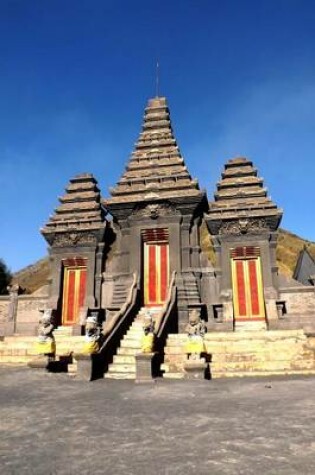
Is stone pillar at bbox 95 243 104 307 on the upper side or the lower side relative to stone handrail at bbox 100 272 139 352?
upper

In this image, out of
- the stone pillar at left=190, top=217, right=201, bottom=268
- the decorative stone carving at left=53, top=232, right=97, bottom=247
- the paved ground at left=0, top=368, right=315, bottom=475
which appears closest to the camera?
the paved ground at left=0, top=368, right=315, bottom=475

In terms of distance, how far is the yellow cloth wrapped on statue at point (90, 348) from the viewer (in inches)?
440

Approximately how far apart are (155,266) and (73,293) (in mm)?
4389

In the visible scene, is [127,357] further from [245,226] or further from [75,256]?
[245,226]

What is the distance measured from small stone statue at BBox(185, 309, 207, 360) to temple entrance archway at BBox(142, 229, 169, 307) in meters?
7.25

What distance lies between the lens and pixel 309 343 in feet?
42.4

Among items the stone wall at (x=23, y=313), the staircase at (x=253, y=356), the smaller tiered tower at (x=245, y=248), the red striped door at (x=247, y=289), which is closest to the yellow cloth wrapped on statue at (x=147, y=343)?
the staircase at (x=253, y=356)

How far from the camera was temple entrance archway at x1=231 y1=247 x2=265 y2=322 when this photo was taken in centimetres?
1888

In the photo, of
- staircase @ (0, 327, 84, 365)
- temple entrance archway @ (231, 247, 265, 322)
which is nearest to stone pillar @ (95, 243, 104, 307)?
staircase @ (0, 327, 84, 365)

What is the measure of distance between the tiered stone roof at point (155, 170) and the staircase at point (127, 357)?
7617mm

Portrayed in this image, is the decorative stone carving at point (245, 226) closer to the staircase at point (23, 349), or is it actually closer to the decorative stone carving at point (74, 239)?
the decorative stone carving at point (74, 239)

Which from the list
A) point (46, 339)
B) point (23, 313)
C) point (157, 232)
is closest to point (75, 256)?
point (23, 313)

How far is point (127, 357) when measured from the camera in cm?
1255

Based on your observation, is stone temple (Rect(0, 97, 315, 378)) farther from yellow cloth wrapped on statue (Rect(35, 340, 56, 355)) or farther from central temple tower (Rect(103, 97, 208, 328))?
yellow cloth wrapped on statue (Rect(35, 340, 56, 355))
